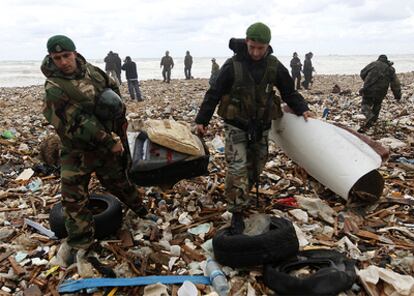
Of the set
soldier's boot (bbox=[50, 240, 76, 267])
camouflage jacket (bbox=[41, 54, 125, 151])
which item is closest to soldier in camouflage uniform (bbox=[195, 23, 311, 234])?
camouflage jacket (bbox=[41, 54, 125, 151])

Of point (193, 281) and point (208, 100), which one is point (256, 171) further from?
point (193, 281)

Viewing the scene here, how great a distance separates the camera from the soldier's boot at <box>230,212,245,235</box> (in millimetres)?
3350

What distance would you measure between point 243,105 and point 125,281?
1.89 metres

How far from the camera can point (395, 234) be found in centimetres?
362

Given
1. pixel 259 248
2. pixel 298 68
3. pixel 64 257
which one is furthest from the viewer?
pixel 298 68

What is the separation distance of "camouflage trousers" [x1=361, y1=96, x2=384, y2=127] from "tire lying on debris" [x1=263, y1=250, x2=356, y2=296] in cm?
567

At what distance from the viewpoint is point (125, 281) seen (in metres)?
2.93

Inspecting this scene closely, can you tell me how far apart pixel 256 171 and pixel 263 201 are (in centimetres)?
67

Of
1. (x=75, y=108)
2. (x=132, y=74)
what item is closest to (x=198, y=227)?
(x=75, y=108)

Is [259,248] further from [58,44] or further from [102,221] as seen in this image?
[58,44]

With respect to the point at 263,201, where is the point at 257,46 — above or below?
above

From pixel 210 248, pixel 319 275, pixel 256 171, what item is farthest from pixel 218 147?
pixel 319 275

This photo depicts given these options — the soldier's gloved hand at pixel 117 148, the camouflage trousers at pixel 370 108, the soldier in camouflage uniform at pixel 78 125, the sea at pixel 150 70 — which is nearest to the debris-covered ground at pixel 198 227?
the soldier in camouflage uniform at pixel 78 125

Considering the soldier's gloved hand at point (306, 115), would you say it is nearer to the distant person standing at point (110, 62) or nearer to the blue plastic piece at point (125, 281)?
the blue plastic piece at point (125, 281)
